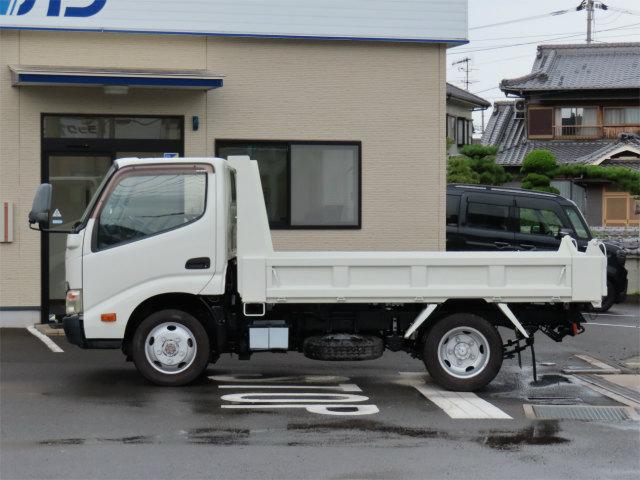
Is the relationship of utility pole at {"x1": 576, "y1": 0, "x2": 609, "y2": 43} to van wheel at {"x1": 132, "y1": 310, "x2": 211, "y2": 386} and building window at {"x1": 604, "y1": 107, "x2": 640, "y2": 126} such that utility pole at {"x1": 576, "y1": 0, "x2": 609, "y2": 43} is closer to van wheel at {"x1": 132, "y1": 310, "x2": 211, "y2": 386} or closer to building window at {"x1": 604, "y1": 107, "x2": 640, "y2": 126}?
building window at {"x1": 604, "y1": 107, "x2": 640, "y2": 126}

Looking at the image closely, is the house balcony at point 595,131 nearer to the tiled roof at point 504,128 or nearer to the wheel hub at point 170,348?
the tiled roof at point 504,128

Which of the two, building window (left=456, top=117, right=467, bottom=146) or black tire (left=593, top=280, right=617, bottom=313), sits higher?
building window (left=456, top=117, right=467, bottom=146)

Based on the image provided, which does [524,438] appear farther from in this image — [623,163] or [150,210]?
[623,163]

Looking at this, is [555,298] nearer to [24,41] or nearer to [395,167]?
[395,167]

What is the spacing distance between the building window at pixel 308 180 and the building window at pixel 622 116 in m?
34.5

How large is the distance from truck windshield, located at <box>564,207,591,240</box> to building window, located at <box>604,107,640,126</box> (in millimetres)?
30305

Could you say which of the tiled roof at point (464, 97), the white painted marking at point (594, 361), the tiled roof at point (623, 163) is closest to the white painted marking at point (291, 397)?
the white painted marking at point (594, 361)

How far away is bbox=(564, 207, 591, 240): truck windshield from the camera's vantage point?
19.6 m

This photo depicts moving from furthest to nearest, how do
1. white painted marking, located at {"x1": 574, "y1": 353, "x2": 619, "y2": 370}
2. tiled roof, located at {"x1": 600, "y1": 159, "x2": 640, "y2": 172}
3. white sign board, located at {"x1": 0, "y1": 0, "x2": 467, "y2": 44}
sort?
tiled roof, located at {"x1": 600, "y1": 159, "x2": 640, "y2": 172}, white sign board, located at {"x1": 0, "y1": 0, "x2": 467, "y2": 44}, white painted marking, located at {"x1": 574, "y1": 353, "x2": 619, "y2": 370}

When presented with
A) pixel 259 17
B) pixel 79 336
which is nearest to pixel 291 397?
pixel 79 336

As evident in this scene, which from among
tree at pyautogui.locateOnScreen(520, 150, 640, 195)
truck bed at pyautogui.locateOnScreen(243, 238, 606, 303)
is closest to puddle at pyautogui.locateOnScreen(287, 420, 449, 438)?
truck bed at pyautogui.locateOnScreen(243, 238, 606, 303)

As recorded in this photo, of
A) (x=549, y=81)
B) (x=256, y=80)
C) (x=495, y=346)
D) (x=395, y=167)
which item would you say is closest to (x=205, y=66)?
(x=256, y=80)

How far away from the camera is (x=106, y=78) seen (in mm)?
15305

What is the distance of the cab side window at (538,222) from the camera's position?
19.4 meters
